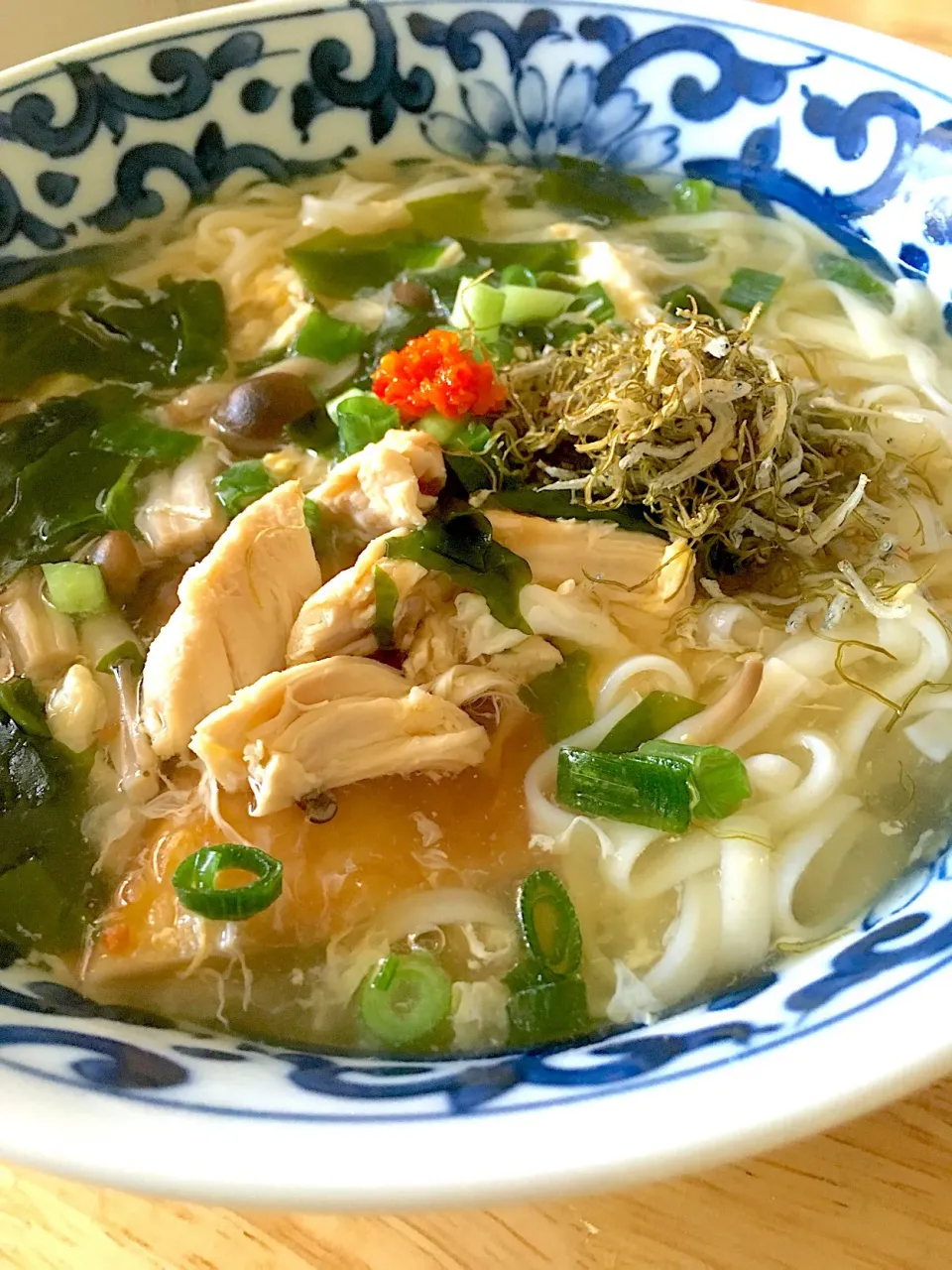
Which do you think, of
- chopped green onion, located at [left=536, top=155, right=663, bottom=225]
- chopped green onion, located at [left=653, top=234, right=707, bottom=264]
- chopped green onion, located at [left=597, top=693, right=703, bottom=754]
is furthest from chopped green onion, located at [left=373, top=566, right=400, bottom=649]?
chopped green onion, located at [left=536, top=155, right=663, bottom=225]

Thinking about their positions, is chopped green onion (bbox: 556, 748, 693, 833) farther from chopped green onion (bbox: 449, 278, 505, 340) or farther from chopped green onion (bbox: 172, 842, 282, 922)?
chopped green onion (bbox: 449, 278, 505, 340)

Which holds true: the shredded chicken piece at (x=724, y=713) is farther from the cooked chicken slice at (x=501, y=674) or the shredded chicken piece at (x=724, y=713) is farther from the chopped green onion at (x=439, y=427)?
the chopped green onion at (x=439, y=427)

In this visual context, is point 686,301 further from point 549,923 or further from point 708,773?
point 549,923

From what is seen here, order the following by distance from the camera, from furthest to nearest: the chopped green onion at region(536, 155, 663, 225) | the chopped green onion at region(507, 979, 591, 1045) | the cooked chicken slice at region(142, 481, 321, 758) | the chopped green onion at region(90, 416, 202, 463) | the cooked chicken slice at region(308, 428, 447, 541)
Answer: the chopped green onion at region(536, 155, 663, 225) → the chopped green onion at region(90, 416, 202, 463) → the cooked chicken slice at region(308, 428, 447, 541) → the cooked chicken slice at region(142, 481, 321, 758) → the chopped green onion at region(507, 979, 591, 1045)

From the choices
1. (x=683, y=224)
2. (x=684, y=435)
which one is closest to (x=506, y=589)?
(x=684, y=435)

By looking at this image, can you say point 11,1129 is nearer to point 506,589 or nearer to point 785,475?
point 506,589
